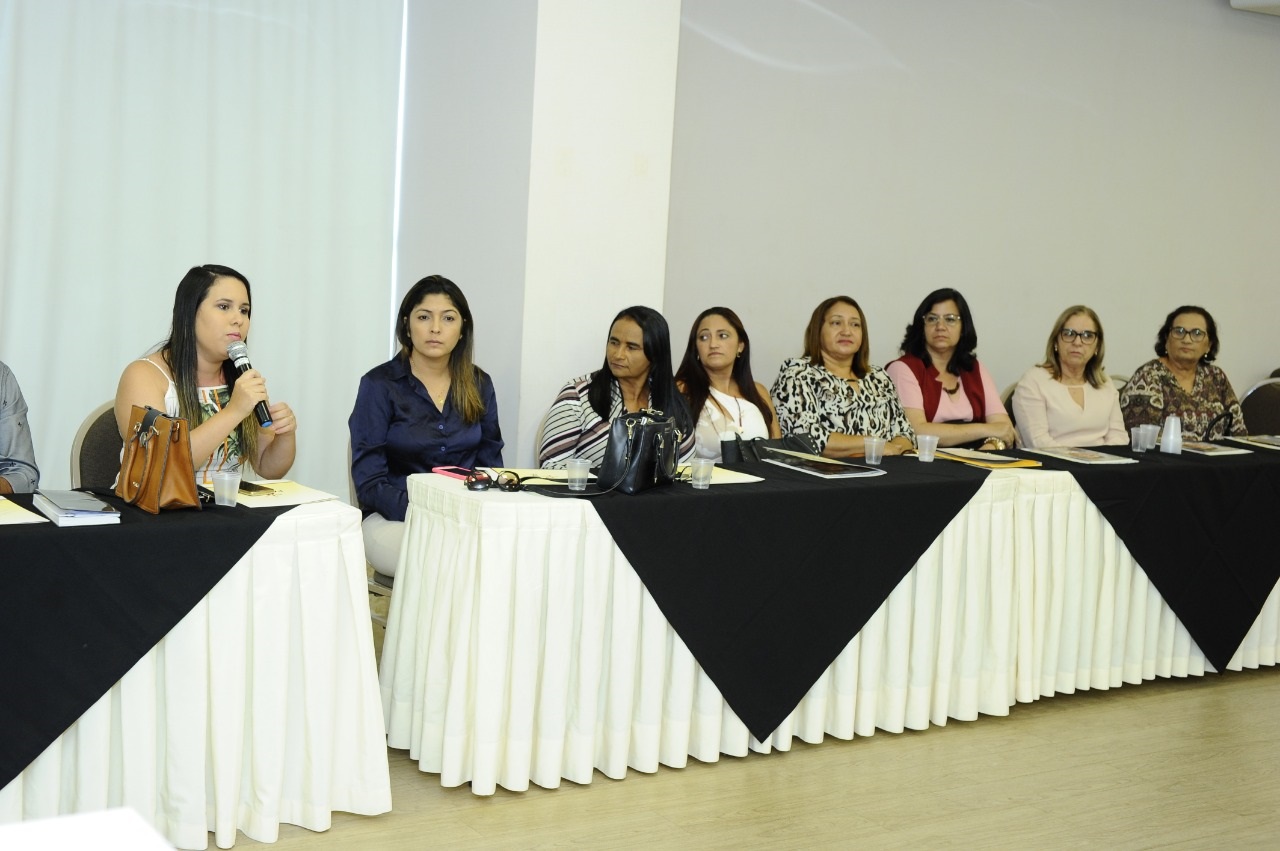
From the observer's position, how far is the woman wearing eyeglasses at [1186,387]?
16.7ft

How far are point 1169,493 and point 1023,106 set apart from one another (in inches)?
117

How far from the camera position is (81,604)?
2.26 m

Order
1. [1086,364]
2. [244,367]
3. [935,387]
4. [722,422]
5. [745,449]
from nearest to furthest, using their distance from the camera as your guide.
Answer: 1. [244,367]
2. [745,449]
3. [722,422]
4. [935,387]
5. [1086,364]

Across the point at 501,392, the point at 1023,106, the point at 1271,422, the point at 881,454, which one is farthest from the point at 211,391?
the point at 1271,422

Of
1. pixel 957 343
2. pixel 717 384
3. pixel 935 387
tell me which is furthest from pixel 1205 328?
pixel 717 384

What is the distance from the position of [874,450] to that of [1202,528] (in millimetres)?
1140

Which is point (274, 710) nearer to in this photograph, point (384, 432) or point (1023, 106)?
point (384, 432)

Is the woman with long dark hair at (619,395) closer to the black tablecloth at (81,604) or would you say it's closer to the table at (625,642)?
the table at (625,642)

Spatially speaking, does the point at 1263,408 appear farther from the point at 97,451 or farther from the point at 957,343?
the point at 97,451

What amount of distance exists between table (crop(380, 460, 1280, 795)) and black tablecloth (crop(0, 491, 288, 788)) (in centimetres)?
60

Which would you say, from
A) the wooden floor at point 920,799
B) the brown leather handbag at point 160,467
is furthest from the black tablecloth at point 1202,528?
the brown leather handbag at point 160,467

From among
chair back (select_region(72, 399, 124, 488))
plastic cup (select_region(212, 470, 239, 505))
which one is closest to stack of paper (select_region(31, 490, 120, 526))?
plastic cup (select_region(212, 470, 239, 505))

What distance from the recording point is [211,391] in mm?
3045

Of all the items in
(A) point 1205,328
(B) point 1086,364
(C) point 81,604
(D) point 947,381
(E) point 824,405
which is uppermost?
(A) point 1205,328
